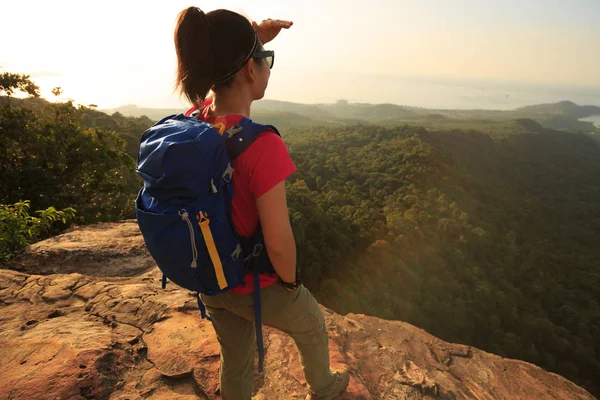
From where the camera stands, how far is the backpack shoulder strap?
1.14m

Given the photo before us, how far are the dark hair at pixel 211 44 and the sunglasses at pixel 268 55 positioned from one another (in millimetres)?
41

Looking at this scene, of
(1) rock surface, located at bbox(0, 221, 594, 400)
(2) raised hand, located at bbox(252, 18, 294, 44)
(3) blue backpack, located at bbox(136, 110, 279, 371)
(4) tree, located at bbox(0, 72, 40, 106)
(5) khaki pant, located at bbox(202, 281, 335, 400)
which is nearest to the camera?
(3) blue backpack, located at bbox(136, 110, 279, 371)

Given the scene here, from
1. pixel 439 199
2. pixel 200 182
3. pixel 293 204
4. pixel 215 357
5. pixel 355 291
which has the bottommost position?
pixel 355 291

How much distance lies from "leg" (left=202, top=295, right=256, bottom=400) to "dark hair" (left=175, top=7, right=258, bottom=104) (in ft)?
3.11

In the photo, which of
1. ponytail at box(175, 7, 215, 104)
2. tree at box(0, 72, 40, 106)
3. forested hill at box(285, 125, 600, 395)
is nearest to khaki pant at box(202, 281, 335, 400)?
ponytail at box(175, 7, 215, 104)

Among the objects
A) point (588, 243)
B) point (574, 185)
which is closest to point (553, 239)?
point (588, 243)

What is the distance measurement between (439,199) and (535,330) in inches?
698

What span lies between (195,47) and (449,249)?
35.3 m

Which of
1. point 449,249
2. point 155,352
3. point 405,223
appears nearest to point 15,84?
point 155,352

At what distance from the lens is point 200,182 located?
111 cm

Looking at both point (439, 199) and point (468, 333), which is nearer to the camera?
point (468, 333)

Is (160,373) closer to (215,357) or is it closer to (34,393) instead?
(215,357)

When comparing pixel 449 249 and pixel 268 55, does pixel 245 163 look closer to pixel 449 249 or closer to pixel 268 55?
pixel 268 55

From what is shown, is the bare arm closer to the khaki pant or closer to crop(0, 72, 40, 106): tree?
the khaki pant
